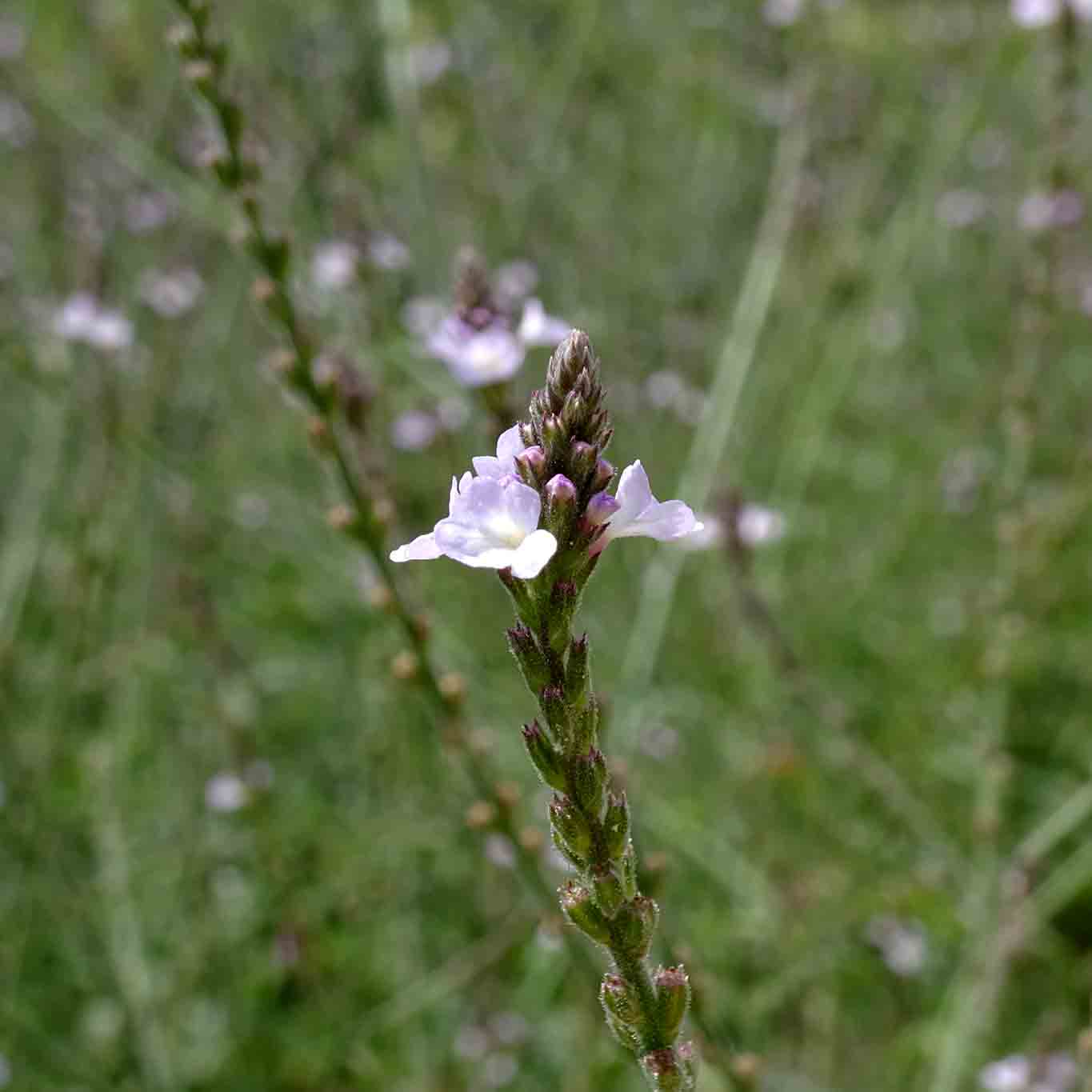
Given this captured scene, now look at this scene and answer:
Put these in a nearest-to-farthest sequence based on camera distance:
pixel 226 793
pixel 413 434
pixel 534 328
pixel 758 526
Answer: pixel 534 328 < pixel 758 526 < pixel 226 793 < pixel 413 434

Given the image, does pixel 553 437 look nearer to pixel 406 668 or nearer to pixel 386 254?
pixel 406 668

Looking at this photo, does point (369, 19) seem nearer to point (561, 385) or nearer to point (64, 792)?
point (64, 792)

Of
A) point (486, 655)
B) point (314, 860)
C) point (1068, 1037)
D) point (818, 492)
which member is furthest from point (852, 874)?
point (818, 492)

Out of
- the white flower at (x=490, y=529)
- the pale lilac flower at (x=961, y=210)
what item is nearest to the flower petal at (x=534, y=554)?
the white flower at (x=490, y=529)

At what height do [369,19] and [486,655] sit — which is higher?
[369,19]

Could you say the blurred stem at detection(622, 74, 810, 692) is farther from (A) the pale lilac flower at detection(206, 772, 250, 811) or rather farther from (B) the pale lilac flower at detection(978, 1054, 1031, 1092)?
(A) the pale lilac flower at detection(206, 772, 250, 811)

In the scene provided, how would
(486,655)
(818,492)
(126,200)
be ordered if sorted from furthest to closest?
(818,492), (126,200), (486,655)

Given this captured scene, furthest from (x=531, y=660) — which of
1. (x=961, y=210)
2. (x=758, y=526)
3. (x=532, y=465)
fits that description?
(x=961, y=210)

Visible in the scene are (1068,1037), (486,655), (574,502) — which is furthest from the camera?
(486,655)
